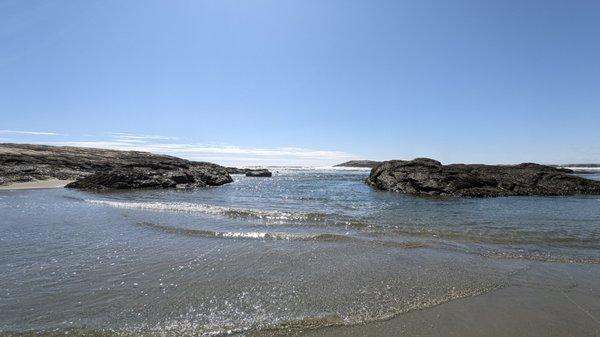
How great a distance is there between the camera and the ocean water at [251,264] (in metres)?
5.19

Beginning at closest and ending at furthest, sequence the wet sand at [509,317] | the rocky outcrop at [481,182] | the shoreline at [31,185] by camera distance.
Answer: the wet sand at [509,317] < the rocky outcrop at [481,182] < the shoreline at [31,185]

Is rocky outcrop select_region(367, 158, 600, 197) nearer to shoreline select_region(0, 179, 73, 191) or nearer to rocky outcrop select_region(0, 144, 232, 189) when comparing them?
rocky outcrop select_region(0, 144, 232, 189)

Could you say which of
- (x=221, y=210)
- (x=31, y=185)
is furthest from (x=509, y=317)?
(x=31, y=185)

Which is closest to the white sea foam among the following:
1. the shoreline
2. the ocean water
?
the ocean water

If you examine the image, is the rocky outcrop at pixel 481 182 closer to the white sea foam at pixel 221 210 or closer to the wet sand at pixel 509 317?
the white sea foam at pixel 221 210

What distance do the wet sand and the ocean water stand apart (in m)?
0.21

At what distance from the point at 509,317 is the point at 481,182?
21.6 m

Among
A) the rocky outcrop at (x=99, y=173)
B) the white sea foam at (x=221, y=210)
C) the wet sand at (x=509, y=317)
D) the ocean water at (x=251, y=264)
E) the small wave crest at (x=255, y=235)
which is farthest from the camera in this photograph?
the rocky outcrop at (x=99, y=173)

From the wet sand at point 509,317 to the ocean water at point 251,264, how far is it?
210 mm

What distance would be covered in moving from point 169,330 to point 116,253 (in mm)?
4446

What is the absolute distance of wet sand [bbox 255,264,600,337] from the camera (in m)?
4.74

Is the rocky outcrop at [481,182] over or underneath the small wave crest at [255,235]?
over

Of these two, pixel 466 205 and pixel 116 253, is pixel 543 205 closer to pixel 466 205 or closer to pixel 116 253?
pixel 466 205

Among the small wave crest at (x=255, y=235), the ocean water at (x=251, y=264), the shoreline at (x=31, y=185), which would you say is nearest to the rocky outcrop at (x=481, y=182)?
the ocean water at (x=251, y=264)
